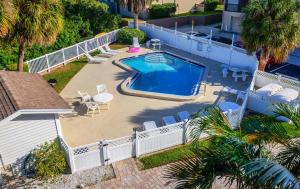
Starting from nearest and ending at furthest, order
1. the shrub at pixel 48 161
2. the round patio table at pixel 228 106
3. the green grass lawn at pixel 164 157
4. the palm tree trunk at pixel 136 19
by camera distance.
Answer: the shrub at pixel 48 161, the green grass lawn at pixel 164 157, the round patio table at pixel 228 106, the palm tree trunk at pixel 136 19

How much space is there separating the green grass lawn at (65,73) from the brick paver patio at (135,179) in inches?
367

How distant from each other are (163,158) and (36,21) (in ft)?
32.6

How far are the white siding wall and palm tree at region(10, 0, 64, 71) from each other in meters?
6.20

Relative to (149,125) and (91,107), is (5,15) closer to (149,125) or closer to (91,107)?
(91,107)

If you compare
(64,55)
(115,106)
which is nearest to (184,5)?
(64,55)

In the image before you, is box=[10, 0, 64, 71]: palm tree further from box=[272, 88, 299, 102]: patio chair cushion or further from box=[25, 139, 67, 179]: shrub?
box=[272, 88, 299, 102]: patio chair cushion

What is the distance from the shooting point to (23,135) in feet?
40.0

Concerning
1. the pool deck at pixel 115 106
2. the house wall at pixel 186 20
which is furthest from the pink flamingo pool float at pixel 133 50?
the house wall at pixel 186 20

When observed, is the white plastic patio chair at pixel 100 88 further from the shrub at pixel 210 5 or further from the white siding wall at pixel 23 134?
the shrub at pixel 210 5

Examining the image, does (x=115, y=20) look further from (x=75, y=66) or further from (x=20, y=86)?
(x=20, y=86)

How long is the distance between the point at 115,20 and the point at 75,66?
33.5 feet

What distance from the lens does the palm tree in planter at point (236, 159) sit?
5.35 meters

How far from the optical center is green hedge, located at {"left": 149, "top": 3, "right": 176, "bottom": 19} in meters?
37.2

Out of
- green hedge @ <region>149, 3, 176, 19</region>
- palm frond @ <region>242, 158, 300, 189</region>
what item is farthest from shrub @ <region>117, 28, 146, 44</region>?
palm frond @ <region>242, 158, 300, 189</region>
